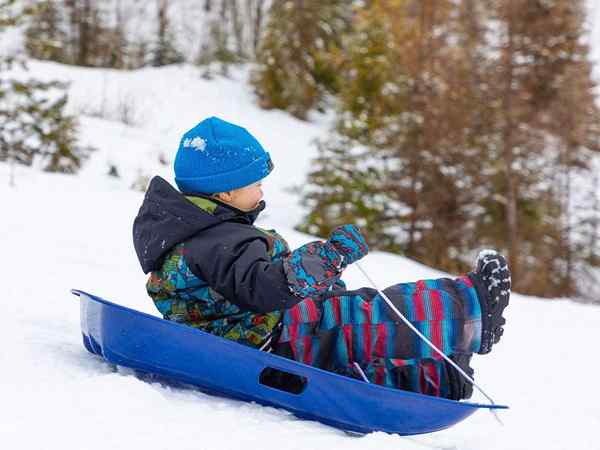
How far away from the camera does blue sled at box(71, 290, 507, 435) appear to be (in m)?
1.82

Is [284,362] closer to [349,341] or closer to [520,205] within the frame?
[349,341]

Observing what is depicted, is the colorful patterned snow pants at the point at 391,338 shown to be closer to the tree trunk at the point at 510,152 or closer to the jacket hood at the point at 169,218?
the jacket hood at the point at 169,218

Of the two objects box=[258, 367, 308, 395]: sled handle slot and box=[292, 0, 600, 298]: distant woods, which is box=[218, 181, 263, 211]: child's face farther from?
box=[292, 0, 600, 298]: distant woods

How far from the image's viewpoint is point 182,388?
6.35 ft

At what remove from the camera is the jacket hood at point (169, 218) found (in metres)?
1.97

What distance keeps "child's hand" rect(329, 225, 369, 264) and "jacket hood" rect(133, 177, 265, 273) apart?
1.03 feet

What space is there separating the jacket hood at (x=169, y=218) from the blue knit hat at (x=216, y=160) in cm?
6

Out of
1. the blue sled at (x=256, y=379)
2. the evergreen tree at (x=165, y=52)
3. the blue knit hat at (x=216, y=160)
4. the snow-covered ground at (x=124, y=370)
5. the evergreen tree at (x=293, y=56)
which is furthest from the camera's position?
the evergreen tree at (x=165, y=52)

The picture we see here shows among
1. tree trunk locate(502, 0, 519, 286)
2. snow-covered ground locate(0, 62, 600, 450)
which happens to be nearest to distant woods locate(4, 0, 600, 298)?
tree trunk locate(502, 0, 519, 286)

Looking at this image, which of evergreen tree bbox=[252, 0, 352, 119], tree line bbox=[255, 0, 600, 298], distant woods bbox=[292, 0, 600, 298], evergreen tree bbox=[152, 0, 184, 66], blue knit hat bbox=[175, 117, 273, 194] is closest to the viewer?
blue knit hat bbox=[175, 117, 273, 194]

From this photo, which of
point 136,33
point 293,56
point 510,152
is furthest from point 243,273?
point 136,33

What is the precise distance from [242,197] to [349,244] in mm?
401

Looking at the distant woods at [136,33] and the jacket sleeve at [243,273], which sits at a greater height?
the jacket sleeve at [243,273]

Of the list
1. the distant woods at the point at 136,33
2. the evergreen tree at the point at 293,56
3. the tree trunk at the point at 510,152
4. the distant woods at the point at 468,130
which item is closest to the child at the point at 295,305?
the distant woods at the point at 468,130
